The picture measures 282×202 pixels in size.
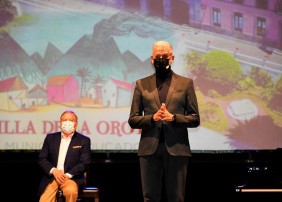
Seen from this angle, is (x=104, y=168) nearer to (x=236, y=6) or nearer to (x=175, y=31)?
(x=175, y=31)

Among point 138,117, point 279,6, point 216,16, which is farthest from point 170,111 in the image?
point 279,6

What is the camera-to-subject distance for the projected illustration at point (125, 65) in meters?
4.73

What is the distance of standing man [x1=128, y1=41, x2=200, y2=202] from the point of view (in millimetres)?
2555

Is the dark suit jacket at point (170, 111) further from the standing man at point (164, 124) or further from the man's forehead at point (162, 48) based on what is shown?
the man's forehead at point (162, 48)

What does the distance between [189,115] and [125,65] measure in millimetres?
2214

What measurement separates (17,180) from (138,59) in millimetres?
2016

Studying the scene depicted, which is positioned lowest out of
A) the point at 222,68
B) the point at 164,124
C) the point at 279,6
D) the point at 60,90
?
the point at 164,124

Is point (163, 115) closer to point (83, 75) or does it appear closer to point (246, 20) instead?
point (83, 75)

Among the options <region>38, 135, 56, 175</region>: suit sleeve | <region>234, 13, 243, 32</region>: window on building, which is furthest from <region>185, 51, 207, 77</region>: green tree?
<region>38, 135, 56, 175</region>: suit sleeve

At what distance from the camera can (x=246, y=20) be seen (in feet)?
15.9

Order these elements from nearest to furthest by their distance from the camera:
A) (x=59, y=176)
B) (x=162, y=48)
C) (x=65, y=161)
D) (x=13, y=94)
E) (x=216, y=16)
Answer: (x=162, y=48), (x=59, y=176), (x=65, y=161), (x=13, y=94), (x=216, y=16)

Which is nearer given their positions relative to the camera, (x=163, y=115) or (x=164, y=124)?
(x=163, y=115)

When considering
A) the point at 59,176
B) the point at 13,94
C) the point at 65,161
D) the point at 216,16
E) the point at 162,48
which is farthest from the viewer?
the point at 216,16

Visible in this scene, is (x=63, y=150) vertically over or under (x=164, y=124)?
under
